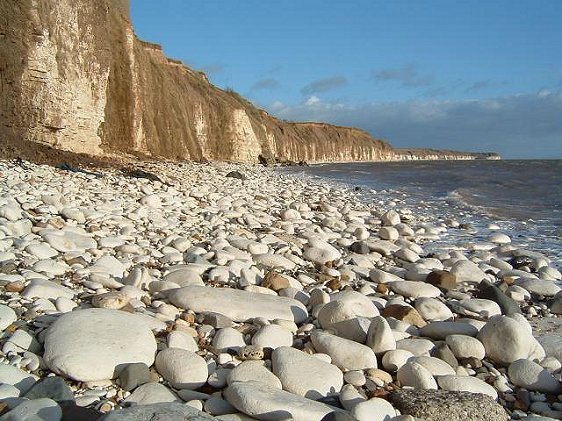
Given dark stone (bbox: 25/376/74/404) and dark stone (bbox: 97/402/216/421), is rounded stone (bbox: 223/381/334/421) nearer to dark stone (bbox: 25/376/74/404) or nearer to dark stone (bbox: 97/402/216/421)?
dark stone (bbox: 97/402/216/421)

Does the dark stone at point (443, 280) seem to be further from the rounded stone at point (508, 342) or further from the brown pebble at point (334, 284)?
the rounded stone at point (508, 342)

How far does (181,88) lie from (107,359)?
31.3m

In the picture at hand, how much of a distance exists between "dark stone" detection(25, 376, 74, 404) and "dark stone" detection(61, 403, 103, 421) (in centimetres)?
7

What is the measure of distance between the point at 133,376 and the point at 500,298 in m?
3.12

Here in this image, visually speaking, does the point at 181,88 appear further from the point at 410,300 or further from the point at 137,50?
the point at 410,300

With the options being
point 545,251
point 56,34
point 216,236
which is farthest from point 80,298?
point 56,34

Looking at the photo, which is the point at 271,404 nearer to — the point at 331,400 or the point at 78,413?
the point at 331,400

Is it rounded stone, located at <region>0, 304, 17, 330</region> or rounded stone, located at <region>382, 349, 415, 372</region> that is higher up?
rounded stone, located at <region>0, 304, 17, 330</region>

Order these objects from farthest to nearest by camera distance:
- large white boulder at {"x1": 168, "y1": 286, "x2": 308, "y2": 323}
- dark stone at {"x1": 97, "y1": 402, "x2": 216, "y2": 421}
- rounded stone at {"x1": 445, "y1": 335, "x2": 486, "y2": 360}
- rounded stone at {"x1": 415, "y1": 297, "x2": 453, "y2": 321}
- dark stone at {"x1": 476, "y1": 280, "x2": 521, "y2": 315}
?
1. dark stone at {"x1": 476, "y1": 280, "x2": 521, "y2": 315}
2. rounded stone at {"x1": 415, "y1": 297, "x2": 453, "y2": 321}
3. large white boulder at {"x1": 168, "y1": 286, "x2": 308, "y2": 323}
4. rounded stone at {"x1": 445, "y1": 335, "x2": 486, "y2": 360}
5. dark stone at {"x1": 97, "y1": 402, "x2": 216, "y2": 421}

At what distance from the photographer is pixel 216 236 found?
Answer: 575 cm

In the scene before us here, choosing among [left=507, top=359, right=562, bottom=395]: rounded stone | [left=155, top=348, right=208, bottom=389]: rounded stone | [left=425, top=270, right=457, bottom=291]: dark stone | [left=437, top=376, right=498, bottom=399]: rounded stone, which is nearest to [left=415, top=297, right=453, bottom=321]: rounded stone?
[left=425, top=270, right=457, bottom=291]: dark stone

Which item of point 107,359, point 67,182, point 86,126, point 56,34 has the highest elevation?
point 56,34

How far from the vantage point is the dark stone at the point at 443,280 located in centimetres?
445

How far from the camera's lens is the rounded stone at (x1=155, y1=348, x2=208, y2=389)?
233 cm
